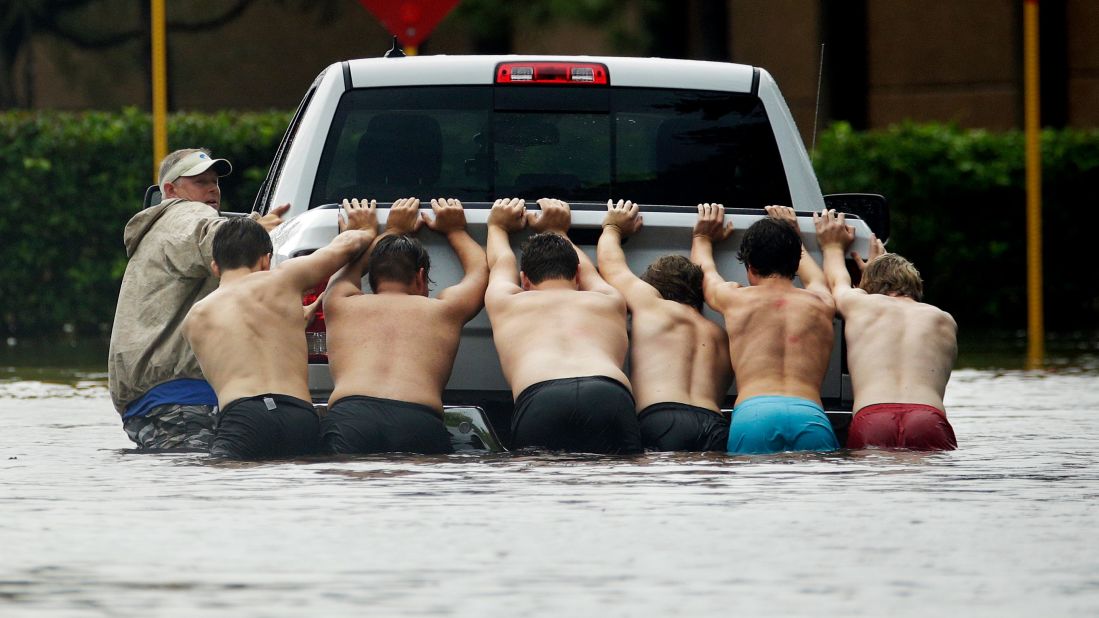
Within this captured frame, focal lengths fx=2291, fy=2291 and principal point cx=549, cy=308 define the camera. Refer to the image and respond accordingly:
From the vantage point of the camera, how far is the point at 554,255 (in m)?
8.69

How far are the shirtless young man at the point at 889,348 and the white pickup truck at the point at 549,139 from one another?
Answer: 0.48 ft

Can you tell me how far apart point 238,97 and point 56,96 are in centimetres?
242

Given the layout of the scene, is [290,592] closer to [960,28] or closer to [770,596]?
[770,596]

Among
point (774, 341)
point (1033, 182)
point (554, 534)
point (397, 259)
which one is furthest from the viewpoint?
point (1033, 182)

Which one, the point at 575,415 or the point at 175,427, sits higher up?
the point at 575,415

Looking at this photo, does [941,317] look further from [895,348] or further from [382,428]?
[382,428]

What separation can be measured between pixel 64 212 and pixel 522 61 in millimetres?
10780

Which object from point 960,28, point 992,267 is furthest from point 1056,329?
point 960,28

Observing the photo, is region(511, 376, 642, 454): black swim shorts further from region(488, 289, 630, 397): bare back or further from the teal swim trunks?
the teal swim trunks

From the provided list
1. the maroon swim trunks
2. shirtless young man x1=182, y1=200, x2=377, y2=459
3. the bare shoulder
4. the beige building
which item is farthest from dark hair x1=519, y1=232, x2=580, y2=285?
the beige building

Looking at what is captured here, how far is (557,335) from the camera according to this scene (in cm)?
891

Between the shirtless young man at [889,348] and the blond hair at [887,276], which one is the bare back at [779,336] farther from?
the blond hair at [887,276]

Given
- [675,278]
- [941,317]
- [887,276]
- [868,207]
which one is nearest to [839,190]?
[868,207]

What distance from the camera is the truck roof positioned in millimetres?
9242
